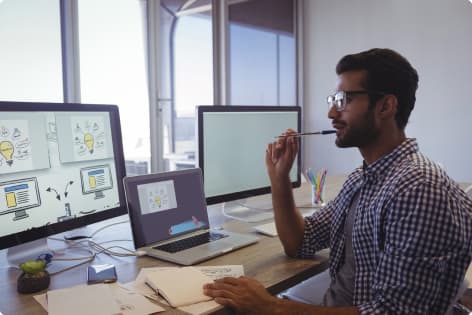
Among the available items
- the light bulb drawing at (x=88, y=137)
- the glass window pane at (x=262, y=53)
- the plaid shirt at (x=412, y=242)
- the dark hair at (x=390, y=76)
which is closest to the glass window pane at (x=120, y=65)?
the glass window pane at (x=262, y=53)

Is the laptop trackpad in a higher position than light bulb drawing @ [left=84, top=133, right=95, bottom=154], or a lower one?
lower

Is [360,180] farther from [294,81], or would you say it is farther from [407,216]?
[294,81]

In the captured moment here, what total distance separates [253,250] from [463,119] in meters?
2.84

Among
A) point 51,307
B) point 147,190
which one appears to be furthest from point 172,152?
point 51,307

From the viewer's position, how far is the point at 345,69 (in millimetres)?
1268

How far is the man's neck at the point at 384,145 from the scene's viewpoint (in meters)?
1.24

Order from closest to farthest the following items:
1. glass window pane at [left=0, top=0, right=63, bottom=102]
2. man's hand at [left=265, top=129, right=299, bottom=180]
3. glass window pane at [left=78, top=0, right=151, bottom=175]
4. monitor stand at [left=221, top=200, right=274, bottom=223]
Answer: man's hand at [left=265, top=129, right=299, bottom=180] < monitor stand at [left=221, top=200, right=274, bottom=223] < glass window pane at [left=0, top=0, right=63, bottom=102] < glass window pane at [left=78, top=0, right=151, bottom=175]

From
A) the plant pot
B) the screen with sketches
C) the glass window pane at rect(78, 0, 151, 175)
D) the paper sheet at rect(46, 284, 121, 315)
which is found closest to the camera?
the paper sheet at rect(46, 284, 121, 315)

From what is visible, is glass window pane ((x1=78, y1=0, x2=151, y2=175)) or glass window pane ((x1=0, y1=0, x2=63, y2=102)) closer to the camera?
Answer: glass window pane ((x1=0, y1=0, x2=63, y2=102))

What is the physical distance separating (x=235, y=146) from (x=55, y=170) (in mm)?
763

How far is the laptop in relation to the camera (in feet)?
4.42

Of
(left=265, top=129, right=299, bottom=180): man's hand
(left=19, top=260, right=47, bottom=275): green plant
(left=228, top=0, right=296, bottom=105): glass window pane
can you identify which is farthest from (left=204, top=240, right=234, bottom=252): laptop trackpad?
(left=228, top=0, right=296, bottom=105): glass window pane

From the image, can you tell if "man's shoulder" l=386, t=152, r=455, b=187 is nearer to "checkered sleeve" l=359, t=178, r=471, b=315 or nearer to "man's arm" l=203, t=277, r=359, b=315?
→ "checkered sleeve" l=359, t=178, r=471, b=315

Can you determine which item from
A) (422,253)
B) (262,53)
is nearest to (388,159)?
(422,253)
